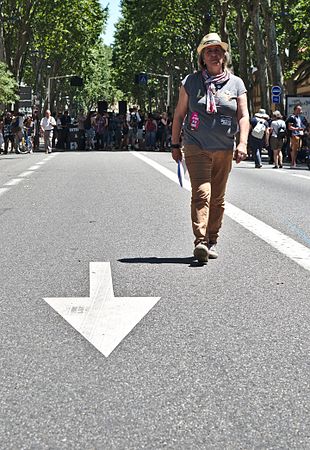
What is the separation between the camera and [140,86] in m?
97.2

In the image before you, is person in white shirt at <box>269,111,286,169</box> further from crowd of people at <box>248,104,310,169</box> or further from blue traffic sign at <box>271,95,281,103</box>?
blue traffic sign at <box>271,95,281,103</box>

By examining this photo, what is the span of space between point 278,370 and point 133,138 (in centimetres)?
4330

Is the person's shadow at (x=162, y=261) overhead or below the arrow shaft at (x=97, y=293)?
below

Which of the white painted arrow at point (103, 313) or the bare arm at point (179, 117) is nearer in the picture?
the white painted arrow at point (103, 313)

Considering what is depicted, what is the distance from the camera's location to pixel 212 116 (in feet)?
25.9

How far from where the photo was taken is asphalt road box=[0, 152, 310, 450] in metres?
3.71

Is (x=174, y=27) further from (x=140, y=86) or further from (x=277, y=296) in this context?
(x=277, y=296)

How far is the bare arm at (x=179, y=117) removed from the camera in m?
7.92

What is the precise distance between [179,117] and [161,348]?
11.0 ft

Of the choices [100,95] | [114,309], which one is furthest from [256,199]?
[100,95]

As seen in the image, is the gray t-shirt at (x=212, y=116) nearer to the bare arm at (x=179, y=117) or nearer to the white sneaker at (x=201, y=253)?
the bare arm at (x=179, y=117)

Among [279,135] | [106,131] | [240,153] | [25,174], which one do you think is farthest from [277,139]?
[240,153]

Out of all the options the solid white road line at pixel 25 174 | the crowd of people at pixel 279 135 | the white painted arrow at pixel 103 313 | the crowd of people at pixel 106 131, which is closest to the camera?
the white painted arrow at pixel 103 313

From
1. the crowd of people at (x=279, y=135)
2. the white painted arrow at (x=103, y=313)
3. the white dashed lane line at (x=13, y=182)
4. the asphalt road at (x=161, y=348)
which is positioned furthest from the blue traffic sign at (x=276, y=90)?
the white painted arrow at (x=103, y=313)
